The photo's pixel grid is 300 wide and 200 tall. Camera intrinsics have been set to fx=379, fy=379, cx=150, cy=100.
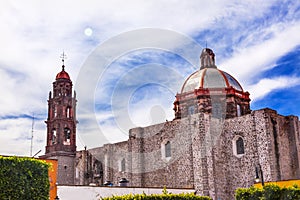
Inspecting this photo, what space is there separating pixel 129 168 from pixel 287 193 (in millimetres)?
19845

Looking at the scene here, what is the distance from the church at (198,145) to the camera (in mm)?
25641

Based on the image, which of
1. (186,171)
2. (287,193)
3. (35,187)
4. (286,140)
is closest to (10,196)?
(35,187)

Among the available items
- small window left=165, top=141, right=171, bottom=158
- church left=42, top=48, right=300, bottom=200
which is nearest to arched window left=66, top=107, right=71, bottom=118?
church left=42, top=48, right=300, bottom=200

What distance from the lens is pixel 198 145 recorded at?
26688mm

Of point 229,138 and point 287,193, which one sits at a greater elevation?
point 229,138

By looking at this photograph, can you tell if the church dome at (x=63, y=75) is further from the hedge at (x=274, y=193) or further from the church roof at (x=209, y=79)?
the hedge at (x=274, y=193)

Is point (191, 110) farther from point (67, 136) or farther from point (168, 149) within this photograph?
point (67, 136)

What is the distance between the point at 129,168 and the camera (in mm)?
32156

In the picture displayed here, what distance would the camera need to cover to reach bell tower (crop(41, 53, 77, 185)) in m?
34.5

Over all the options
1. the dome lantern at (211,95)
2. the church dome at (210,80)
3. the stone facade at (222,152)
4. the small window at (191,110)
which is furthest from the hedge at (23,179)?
the church dome at (210,80)

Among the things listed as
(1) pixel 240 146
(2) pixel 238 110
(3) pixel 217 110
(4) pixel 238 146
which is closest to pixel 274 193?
(1) pixel 240 146

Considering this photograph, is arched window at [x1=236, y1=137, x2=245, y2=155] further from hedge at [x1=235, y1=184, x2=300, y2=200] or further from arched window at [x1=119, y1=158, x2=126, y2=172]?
hedge at [x1=235, y1=184, x2=300, y2=200]

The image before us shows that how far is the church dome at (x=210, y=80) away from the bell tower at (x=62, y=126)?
10806 millimetres

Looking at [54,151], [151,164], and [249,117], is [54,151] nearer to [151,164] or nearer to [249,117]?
[151,164]
